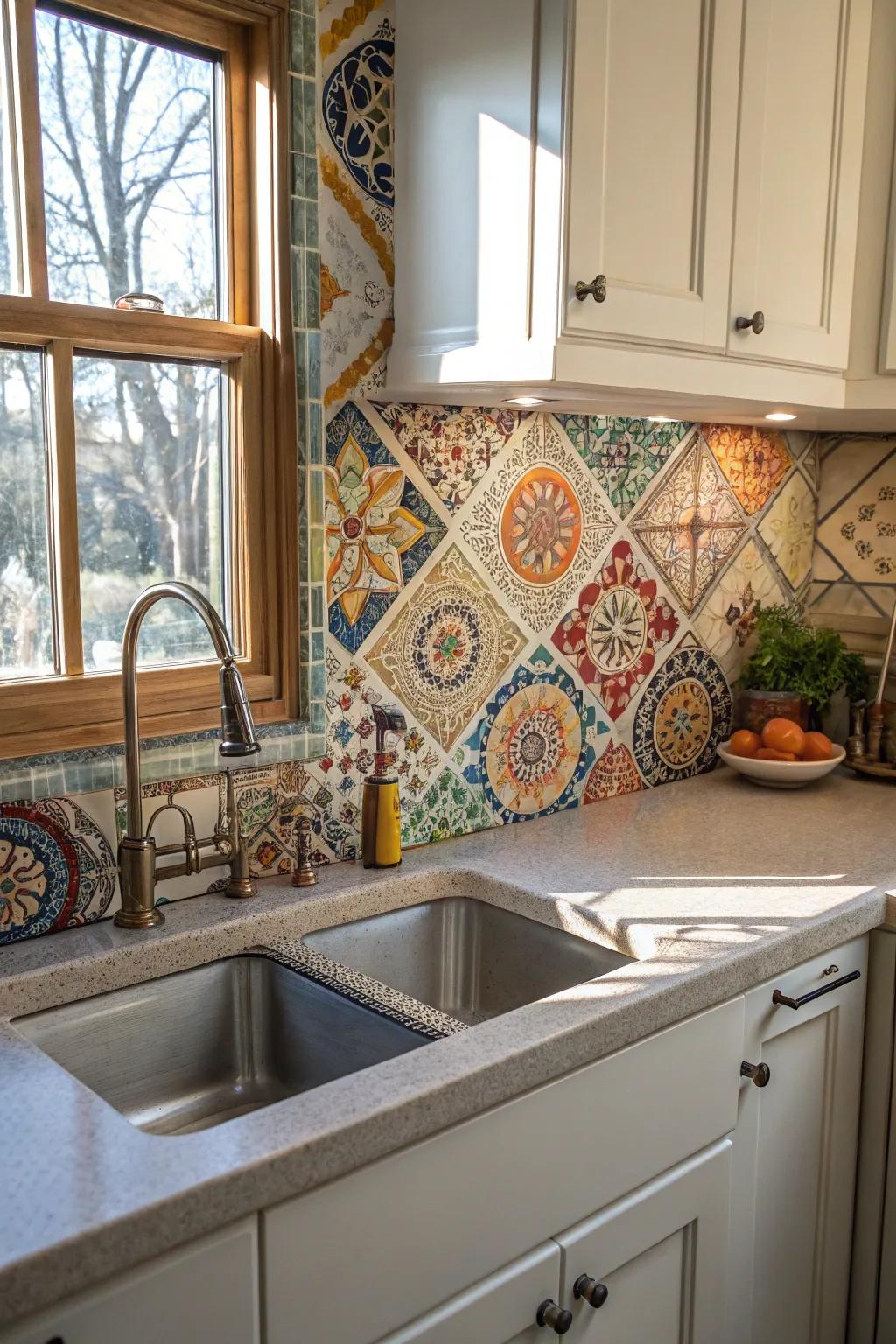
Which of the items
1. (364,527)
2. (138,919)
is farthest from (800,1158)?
(364,527)

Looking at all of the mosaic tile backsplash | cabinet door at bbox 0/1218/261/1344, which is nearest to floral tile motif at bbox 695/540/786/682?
the mosaic tile backsplash

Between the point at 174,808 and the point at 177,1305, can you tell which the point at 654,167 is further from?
the point at 177,1305

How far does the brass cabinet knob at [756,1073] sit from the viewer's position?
4.97 feet

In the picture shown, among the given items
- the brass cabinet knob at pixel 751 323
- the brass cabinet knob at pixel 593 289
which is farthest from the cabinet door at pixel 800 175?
the brass cabinet knob at pixel 593 289

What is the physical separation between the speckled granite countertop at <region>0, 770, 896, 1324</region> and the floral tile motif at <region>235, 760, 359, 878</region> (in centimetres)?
4

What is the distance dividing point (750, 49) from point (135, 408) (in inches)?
40.0

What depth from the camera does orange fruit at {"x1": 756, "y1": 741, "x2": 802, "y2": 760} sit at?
2266mm

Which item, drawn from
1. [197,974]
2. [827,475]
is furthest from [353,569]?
[827,475]

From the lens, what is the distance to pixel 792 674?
2.38m

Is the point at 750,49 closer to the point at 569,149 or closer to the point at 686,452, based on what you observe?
the point at 569,149

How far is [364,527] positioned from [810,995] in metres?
0.92

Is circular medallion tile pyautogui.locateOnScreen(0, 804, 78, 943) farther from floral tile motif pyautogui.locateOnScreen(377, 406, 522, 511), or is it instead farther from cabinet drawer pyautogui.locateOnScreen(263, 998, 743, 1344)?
floral tile motif pyautogui.locateOnScreen(377, 406, 522, 511)

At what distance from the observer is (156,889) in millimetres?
1549

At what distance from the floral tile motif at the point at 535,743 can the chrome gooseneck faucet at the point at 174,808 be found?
1.59 feet
